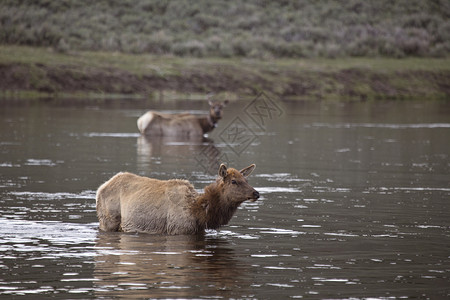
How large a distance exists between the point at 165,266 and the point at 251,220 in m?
4.17

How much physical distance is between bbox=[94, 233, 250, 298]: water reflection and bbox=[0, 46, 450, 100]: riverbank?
39.5 m

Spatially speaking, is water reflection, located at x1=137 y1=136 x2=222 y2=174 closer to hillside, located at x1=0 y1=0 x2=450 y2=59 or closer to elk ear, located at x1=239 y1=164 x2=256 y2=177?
elk ear, located at x1=239 y1=164 x2=256 y2=177

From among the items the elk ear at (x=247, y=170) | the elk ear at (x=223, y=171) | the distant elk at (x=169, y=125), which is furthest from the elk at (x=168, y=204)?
the distant elk at (x=169, y=125)

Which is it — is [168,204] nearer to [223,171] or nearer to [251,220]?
[223,171]

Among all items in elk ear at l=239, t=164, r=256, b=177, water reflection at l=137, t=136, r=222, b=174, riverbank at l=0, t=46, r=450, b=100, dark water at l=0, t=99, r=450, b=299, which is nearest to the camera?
dark water at l=0, t=99, r=450, b=299

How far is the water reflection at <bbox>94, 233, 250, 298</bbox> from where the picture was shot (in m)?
10.7

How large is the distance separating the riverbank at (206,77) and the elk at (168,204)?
3866 centimetres

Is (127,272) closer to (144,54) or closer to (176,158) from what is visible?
(176,158)

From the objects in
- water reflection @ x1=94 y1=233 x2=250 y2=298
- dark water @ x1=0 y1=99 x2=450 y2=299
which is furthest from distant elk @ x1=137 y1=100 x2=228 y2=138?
water reflection @ x1=94 y1=233 x2=250 y2=298

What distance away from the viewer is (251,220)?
15836mm

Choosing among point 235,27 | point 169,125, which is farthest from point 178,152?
point 235,27

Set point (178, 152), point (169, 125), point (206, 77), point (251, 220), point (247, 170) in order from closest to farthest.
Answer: point (247, 170) < point (251, 220) < point (178, 152) < point (169, 125) < point (206, 77)

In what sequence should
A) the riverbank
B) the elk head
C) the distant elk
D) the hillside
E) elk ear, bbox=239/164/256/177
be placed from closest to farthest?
the elk head, elk ear, bbox=239/164/256/177, the distant elk, the riverbank, the hillside

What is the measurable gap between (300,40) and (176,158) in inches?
1876
